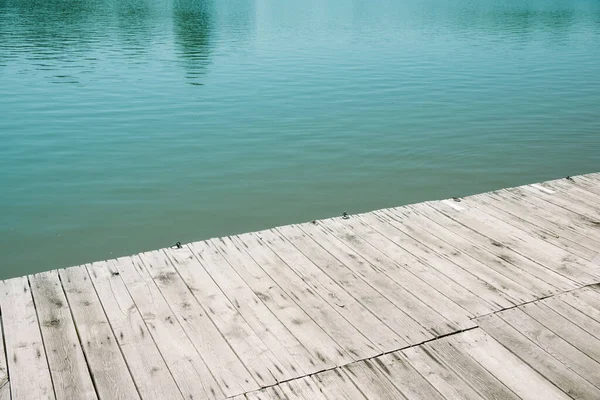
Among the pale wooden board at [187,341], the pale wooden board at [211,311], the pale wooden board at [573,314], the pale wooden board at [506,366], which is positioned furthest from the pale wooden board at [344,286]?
the pale wooden board at [573,314]

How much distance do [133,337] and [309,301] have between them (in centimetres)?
132

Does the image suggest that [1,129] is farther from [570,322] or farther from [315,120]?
[570,322]

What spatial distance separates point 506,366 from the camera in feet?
12.7

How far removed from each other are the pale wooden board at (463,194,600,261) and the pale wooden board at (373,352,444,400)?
8.16ft

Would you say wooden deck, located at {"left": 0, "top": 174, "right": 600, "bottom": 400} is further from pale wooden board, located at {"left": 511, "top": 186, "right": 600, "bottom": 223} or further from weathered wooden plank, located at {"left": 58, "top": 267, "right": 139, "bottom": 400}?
pale wooden board, located at {"left": 511, "top": 186, "right": 600, "bottom": 223}

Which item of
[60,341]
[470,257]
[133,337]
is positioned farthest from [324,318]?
[60,341]

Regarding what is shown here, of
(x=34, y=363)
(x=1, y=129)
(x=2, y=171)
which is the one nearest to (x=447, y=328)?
(x=34, y=363)

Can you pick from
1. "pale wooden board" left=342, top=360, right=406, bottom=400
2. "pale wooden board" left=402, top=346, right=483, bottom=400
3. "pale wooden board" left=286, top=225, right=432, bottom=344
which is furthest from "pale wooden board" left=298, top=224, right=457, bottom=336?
"pale wooden board" left=342, top=360, right=406, bottom=400

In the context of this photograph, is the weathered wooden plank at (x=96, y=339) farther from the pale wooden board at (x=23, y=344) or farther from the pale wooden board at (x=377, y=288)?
the pale wooden board at (x=377, y=288)

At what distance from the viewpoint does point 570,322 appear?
436 centimetres

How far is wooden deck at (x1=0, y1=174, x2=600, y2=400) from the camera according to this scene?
3674mm

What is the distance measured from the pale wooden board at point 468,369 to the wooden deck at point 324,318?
0.01 metres

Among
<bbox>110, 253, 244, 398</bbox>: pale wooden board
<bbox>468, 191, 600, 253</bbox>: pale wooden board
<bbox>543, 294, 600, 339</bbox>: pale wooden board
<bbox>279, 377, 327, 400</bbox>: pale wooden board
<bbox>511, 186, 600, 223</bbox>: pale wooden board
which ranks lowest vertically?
<bbox>511, 186, 600, 223</bbox>: pale wooden board

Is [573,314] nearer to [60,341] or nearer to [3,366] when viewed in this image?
[60,341]
